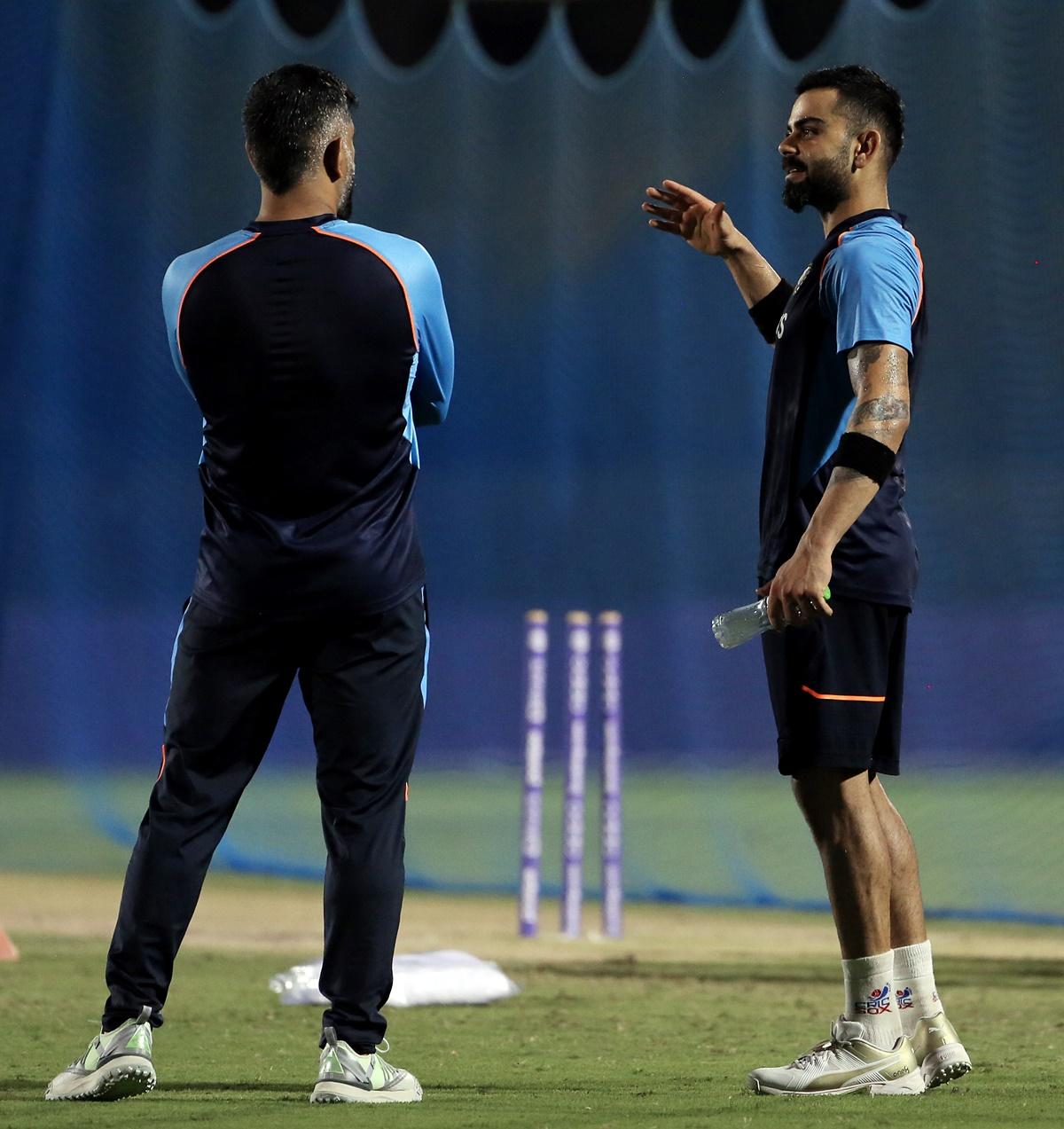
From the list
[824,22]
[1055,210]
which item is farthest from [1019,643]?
[824,22]

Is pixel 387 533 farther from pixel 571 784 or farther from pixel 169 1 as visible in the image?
pixel 169 1

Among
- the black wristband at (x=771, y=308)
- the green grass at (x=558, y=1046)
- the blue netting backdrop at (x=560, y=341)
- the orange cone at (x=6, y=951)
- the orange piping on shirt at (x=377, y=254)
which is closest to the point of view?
the green grass at (x=558, y=1046)

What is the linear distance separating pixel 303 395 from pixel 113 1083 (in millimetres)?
1155

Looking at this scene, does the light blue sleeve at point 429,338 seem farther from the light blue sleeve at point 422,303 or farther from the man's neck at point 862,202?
the man's neck at point 862,202

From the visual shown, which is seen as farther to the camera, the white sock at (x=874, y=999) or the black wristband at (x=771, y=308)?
the black wristband at (x=771, y=308)

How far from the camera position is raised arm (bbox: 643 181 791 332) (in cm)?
391

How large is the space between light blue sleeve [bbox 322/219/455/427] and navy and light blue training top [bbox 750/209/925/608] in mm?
657

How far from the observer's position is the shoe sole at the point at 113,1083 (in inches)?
121

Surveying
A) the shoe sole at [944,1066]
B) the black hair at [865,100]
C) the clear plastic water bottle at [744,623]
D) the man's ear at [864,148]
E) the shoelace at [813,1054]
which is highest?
the black hair at [865,100]

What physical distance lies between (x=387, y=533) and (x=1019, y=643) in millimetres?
6071

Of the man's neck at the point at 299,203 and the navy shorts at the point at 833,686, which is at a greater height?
the man's neck at the point at 299,203

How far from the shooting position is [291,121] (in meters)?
3.17

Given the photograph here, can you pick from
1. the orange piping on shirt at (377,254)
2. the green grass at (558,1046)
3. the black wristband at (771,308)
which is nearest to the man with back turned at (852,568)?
the green grass at (558,1046)

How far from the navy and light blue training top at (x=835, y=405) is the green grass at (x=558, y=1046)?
94 cm
